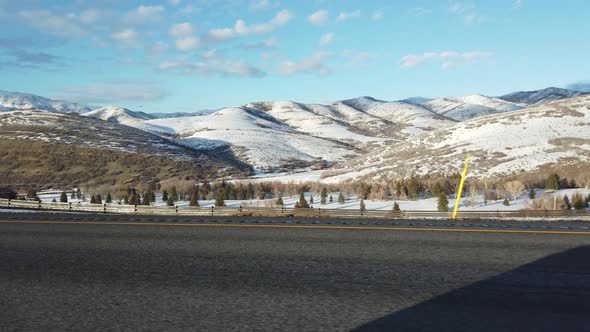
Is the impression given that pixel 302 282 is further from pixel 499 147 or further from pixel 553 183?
pixel 499 147

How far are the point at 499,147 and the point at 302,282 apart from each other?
281ft

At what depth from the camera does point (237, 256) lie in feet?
22.7

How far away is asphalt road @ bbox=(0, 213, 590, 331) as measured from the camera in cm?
407

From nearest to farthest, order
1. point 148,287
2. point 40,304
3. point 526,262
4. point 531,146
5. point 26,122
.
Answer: point 40,304
point 148,287
point 526,262
point 531,146
point 26,122

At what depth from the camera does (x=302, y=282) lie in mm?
5332

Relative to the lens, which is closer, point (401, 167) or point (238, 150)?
point (401, 167)

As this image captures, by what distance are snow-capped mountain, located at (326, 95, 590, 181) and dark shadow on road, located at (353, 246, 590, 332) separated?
219 ft

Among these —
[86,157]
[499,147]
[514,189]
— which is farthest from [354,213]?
[86,157]

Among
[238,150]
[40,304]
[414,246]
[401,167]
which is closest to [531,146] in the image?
[401,167]

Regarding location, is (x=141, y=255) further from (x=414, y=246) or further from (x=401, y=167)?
(x=401, y=167)

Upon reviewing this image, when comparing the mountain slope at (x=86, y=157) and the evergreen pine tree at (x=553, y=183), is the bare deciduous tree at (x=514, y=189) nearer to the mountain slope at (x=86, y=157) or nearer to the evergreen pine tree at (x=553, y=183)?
the evergreen pine tree at (x=553, y=183)

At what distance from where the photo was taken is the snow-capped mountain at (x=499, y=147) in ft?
232

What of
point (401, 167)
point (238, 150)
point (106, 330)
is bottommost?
point (106, 330)

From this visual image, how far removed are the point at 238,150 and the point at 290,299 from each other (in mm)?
159004
